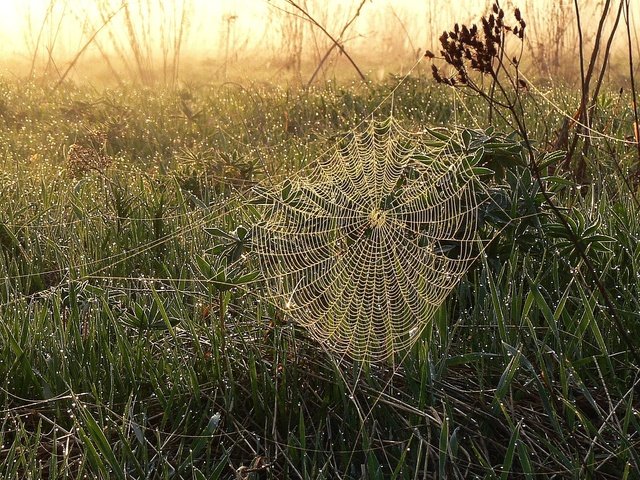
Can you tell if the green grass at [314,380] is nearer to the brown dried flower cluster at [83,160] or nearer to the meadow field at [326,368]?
the meadow field at [326,368]

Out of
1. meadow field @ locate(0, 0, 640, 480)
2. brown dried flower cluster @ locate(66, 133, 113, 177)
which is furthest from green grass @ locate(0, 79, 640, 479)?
brown dried flower cluster @ locate(66, 133, 113, 177)

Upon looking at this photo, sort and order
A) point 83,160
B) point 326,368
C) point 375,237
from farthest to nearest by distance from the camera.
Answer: point 83,160 < point 375,237 < point 326,368

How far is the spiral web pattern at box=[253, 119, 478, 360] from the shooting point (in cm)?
253

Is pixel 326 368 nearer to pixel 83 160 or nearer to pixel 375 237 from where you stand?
pixel 375 237

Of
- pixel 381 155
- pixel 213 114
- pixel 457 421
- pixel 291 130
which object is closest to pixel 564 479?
pixel 457 421

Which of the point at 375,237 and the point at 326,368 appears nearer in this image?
the point at 326,368

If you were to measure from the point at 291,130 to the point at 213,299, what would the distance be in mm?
3786

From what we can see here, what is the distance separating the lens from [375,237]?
276 cm

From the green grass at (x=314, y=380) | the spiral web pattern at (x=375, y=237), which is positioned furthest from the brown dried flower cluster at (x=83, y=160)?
the spiral web pattern at (x=375, y=237)

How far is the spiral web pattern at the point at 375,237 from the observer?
253cm

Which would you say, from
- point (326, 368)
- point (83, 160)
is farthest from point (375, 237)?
point (83, 160)

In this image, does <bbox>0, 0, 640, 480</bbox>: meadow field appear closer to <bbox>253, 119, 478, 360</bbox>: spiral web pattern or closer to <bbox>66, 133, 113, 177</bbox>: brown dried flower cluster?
<bbox>253, 119, 478, 360</bbox>: spiral web pattern

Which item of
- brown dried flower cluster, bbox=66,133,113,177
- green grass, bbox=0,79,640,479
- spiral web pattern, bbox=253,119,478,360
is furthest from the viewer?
brown dried flower cluster, bbox=66,133,113,177

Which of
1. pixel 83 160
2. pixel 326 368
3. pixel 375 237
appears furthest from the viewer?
pixel 83 160
